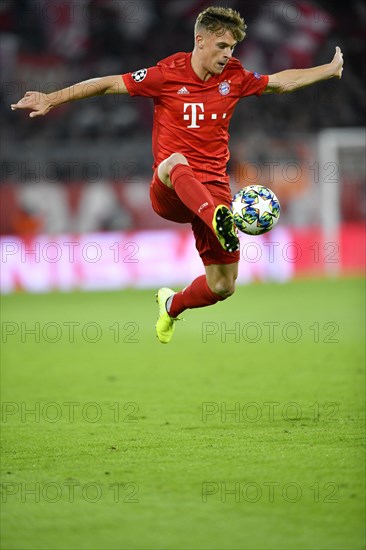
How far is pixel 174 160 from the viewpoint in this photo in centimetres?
634

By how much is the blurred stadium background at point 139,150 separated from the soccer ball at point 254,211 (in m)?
10.9

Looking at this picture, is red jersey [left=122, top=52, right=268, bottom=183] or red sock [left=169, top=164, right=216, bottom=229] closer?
red sock [left=169, top=164, right=216, bottom=229]

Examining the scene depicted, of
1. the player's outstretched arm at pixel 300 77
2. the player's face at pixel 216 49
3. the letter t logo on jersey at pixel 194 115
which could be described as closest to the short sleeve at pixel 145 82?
the letter t logo on jersey at pixel 194 115

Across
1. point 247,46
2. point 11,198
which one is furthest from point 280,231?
point 247,46

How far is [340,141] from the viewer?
19.6m

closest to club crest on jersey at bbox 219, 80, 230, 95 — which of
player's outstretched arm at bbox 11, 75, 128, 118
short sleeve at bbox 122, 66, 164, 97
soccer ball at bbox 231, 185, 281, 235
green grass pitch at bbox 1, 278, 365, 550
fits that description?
short sleeve at bbox 122, 66, 164, 97

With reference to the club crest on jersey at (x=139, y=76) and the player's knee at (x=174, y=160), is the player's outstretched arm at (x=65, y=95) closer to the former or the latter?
the club crest on jersey at (x=139, y=76)

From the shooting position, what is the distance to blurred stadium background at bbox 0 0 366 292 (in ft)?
59.1

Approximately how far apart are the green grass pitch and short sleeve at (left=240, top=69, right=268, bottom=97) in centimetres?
232

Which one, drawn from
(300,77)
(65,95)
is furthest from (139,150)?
(65,95)

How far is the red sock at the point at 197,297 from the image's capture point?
701 cm

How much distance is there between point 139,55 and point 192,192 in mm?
19041

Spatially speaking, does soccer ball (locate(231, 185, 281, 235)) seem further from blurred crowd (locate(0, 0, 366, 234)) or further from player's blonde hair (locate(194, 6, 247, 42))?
blurred crowd (locate(0, 0, 366, 234))

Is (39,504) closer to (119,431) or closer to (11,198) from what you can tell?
(119,431)
